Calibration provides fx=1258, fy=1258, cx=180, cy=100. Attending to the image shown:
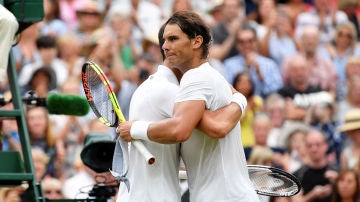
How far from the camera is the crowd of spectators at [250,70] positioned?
1279 cm

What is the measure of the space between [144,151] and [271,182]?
4.09 ft

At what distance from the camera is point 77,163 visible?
12641 mm

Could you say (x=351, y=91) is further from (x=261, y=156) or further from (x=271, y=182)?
(x=271, y=182)

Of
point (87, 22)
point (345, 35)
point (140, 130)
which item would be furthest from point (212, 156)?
point (345, 35)

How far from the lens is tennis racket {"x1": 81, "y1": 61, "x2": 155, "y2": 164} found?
7734 millimetres

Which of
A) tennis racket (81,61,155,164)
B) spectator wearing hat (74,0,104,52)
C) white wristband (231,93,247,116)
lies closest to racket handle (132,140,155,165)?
tennis racket (81,61,155,164)

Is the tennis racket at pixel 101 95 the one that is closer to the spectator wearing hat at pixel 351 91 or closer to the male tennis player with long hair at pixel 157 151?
the male tennis player with long hair at pixel 157 151

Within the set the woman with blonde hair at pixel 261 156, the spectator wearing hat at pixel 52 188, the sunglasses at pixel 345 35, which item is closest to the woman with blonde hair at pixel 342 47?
the sunglasses at pixel 345 35

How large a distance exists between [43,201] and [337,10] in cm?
812

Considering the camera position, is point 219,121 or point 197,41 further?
point 197,41

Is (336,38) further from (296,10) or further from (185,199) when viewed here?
(185,199)

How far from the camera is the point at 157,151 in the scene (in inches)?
296

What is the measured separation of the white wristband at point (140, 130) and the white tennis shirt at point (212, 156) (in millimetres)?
245

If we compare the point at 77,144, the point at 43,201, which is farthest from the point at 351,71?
the point at 43,201
